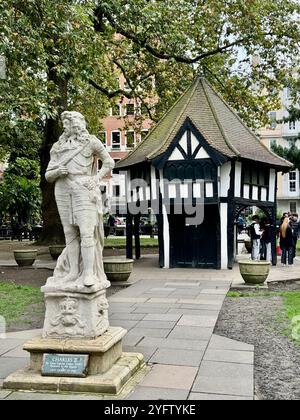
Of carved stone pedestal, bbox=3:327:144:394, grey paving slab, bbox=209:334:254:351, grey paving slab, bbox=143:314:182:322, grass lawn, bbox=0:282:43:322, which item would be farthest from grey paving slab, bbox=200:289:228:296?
carved stone pedestal, bbox=3:327:144:394

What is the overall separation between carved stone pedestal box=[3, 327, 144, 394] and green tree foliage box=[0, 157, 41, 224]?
79.4 feet

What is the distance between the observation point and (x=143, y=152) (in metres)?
18.8

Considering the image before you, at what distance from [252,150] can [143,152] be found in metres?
4.21

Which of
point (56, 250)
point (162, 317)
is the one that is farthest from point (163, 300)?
point (56, 250)

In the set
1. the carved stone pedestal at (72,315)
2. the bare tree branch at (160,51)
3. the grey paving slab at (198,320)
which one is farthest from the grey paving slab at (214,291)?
the bare tree branch at (160,51)

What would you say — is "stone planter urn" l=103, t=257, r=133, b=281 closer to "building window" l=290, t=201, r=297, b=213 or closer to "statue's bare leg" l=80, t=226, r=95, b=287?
"statue's bare leg" l=80, t=226, r=95, b=287

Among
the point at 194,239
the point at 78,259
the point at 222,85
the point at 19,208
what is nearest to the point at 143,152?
the point at 194,239

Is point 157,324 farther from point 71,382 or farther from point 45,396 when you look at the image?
point 45,396

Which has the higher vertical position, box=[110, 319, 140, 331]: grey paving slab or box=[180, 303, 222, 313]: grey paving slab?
box=[110, 319, 140, 331]: grey paving slab

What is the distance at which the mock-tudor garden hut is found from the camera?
1692 centimetres

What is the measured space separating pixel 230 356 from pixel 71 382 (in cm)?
240

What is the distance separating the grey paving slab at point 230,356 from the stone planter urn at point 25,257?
1239 centimetres

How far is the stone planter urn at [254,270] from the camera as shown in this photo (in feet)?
42.1

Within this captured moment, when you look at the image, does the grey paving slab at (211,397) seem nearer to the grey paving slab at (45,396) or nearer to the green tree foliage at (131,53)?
the grey paving slab at (45,396)
